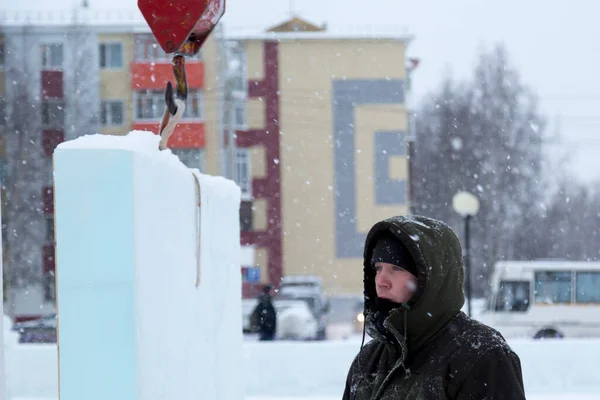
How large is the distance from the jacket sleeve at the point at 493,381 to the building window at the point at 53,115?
28442mm

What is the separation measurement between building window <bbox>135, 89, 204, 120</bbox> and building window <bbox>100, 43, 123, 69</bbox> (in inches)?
51.4

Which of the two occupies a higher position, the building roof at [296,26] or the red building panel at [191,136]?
the building roof at [296,26]

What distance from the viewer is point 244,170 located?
32.3 meters

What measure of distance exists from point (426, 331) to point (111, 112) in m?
29.6

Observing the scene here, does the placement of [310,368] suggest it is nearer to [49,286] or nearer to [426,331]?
[426,331]

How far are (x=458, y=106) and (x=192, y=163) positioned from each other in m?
10.2

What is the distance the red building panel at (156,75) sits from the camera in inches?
1220

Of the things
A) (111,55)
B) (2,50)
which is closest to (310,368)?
(111,55)

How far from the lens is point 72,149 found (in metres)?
2.15

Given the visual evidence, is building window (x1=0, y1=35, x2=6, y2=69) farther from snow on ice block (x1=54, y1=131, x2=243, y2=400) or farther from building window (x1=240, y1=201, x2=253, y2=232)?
snow on ice block (x1=54, y1=131, x2=243, y2=400)

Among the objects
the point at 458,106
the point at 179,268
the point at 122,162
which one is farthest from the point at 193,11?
the point at 458,106

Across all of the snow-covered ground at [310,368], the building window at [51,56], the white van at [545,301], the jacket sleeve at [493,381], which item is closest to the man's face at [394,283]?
the jacket sleeve at [493,381]

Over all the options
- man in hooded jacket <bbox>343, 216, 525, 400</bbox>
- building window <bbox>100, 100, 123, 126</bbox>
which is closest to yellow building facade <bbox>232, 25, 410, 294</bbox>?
building window <bbox>100, 100, 123, 126</bbox>

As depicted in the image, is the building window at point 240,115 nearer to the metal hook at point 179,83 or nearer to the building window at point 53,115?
the building window at point 53,115
